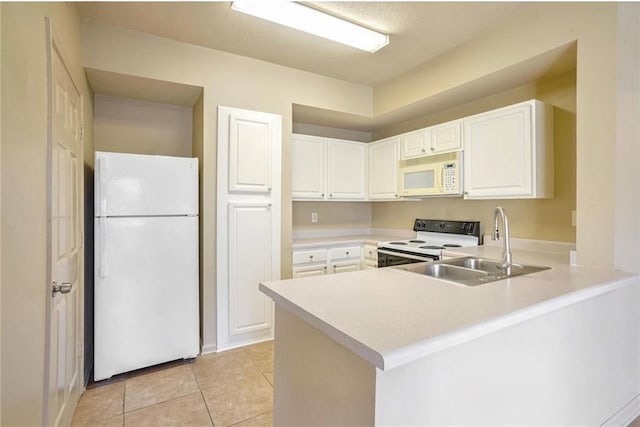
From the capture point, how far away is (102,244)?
7.18 feet

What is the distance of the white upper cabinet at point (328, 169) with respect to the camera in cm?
343

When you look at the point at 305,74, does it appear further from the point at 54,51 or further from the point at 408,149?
the point at 54,51

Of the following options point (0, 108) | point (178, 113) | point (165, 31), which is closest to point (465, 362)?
point (0, 108)

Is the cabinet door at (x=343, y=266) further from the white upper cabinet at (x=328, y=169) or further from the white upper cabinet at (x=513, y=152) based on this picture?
the white upper cabinet at (x=513, y=152)

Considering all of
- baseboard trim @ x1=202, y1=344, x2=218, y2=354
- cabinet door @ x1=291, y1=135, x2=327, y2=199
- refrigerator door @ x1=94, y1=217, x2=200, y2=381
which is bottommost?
baseboard trim @ x1=202, y1=344, x2=218, y2=354

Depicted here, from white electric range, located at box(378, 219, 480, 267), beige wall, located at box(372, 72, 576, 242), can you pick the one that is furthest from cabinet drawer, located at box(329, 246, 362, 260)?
beige wall, located at box(372, 72, 576, 242)

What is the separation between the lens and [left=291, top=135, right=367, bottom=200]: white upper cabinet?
343 centimetres

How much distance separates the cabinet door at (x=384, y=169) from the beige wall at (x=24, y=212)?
2941 mm

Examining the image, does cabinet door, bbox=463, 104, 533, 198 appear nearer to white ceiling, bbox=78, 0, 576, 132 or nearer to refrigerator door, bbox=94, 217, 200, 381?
white ceiling, bbox=78, 0, 576, 132

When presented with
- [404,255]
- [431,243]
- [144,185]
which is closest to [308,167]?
[404,255]

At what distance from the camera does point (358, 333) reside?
2.83ft

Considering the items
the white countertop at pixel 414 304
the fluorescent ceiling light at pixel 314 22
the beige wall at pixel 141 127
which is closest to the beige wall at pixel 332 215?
the beige wall at pixel 141 127

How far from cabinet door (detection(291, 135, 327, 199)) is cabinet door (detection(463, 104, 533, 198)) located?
4.91 feet

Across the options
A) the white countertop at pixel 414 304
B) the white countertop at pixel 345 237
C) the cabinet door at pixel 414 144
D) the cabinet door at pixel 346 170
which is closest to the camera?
the white countertop at pixel 414 304
